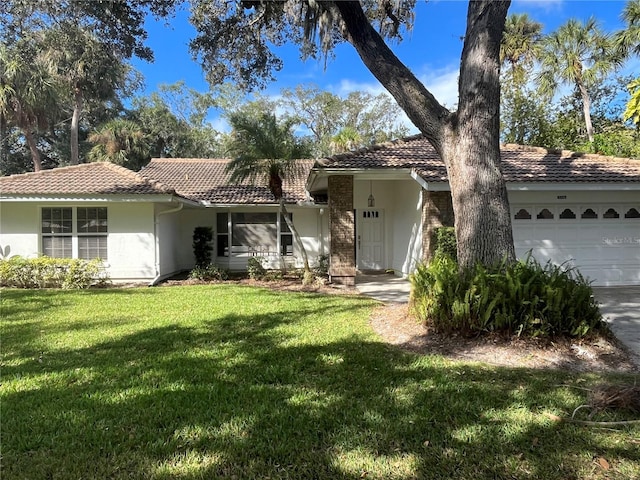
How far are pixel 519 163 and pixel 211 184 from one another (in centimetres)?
1183

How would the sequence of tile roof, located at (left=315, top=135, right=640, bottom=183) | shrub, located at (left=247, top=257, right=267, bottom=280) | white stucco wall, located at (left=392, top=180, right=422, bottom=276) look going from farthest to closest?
shrub, located at (left=247, top=257, right=267, bottom=280) → white stucco wall, located at (left=392, top=180, right=422, bottom=276) → tile roof, located at (left=315, top=135, right=640, bottom=183)

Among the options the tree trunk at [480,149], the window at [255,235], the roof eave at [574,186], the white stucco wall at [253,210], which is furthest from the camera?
the window at [255,235]

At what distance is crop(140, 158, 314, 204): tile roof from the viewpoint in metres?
15.8

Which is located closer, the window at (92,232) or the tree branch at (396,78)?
the tree branch at (396,78)

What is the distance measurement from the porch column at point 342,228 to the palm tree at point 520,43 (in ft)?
49.7

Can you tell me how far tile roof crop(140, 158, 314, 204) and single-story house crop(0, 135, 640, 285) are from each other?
0.53 ft

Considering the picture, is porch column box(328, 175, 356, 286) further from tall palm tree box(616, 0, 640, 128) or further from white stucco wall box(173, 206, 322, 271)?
tall palm tree box(616, 0, 640, 128)

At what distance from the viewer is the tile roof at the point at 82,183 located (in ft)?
38.9

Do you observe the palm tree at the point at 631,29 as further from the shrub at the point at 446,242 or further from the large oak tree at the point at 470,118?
the large oak tree at the point at 470,118

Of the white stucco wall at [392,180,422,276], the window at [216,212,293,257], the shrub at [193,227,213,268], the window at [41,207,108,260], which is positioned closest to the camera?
the white stucco wall at [392,180,422,276]

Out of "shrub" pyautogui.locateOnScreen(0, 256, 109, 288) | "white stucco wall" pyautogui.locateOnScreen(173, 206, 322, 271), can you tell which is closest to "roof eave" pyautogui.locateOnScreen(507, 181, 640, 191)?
"white stucco wall" pyautogui.locateOnScreen(173, 206, 322, 271)

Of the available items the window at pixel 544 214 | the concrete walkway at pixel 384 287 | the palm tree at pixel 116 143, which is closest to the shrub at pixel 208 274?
the concrete walkway at pixel 384 287

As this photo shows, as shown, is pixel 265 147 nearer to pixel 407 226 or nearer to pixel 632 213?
pixel 407 226

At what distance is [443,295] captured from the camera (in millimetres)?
5832
